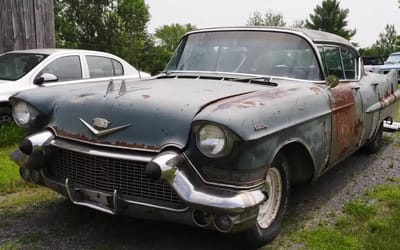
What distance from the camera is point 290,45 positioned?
4.42m

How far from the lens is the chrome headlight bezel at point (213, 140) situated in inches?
113

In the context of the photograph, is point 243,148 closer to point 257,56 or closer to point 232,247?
point 232,247

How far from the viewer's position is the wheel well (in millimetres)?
3684

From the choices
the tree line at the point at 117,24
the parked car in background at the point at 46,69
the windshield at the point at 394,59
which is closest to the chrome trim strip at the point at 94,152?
the parked car in background at the point at 46,69

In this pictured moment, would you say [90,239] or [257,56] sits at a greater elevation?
[257,56]

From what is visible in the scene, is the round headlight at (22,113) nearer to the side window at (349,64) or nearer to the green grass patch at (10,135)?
the green grass patch at (10,135)

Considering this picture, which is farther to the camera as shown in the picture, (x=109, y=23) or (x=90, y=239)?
(x=109, y=23)

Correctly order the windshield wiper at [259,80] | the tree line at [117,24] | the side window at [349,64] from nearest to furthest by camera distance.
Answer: the windshield wiper at [259,80] < the side window at [349,64] < the tree line at [117,24]

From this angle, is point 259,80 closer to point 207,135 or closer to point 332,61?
point 332,61

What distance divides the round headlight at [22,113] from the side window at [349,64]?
321cm

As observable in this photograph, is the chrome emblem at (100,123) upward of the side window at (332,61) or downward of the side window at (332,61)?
downward

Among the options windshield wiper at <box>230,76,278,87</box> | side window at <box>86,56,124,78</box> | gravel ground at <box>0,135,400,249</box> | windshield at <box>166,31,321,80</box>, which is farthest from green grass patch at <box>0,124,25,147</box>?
windshield wiper at <box>230,76,278,87</box>

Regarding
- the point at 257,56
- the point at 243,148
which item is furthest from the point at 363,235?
the point at 257,56

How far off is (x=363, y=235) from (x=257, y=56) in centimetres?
177
